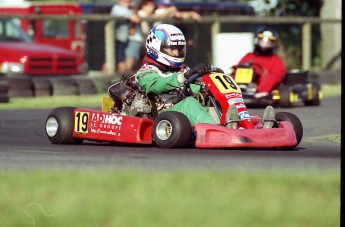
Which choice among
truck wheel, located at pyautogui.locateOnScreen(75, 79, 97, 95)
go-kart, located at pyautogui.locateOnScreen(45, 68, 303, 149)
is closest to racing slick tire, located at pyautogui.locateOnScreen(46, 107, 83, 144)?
go-kart, located at pyautogui.locateOnScreen(45, 68, 303, 149)

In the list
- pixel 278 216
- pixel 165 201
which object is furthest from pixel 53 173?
pixel 278 216

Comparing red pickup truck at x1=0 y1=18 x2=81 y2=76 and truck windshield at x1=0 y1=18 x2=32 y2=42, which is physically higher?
truck windshield at x1=0 y1=18 x2=32 y2=42

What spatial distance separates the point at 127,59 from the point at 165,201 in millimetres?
12430

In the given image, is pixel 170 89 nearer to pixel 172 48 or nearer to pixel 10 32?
pixel 172 48

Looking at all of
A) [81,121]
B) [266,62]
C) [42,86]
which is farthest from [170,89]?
[42,86]

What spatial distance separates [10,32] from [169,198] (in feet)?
43.3

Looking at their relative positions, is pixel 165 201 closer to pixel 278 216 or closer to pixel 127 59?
pixel 278 216

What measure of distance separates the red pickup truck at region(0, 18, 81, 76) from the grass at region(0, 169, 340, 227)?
1106 centimetres

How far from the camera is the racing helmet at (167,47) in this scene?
1078 cm

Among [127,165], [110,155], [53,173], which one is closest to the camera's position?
[53,173]

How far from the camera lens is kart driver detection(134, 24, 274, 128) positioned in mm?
10188

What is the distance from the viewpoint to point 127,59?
774 inches

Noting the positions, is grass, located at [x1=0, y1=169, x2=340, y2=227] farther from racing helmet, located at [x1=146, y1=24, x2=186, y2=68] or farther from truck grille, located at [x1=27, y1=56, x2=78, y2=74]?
truck grille, located at [x1=27, y1=56, x2=78, y2=74]

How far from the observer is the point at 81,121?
10.6 meters
